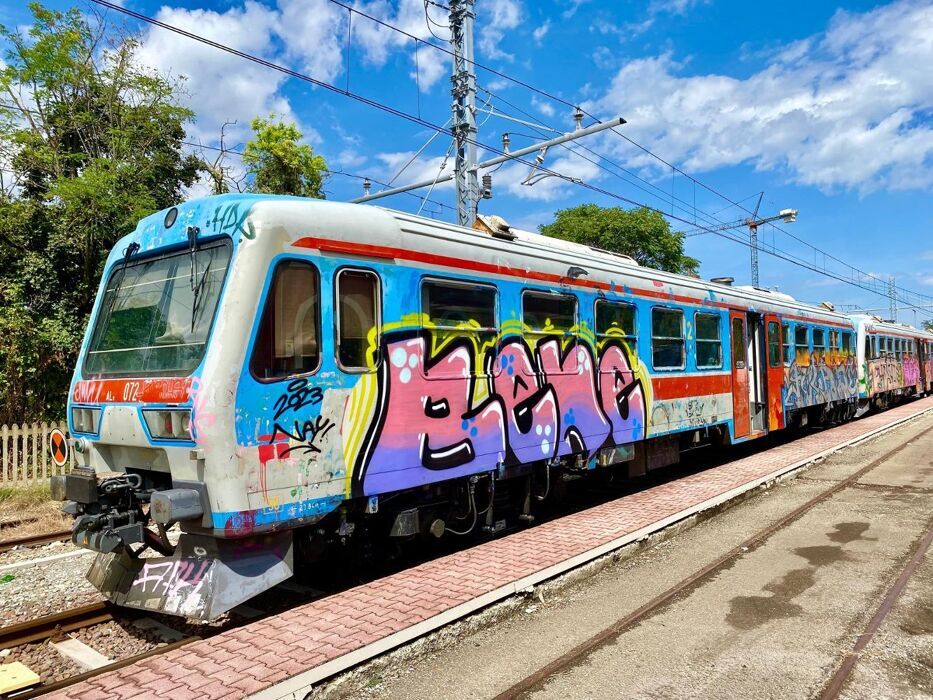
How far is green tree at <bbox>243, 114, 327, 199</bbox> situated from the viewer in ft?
59.0

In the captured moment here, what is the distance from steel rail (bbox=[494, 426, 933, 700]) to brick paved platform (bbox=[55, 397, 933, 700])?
76cm

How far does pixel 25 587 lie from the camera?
627cm

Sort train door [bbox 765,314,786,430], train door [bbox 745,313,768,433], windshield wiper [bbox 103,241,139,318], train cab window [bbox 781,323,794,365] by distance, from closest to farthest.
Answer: windshield wiper [bbox 103,241,139,318], train door [bbox 745,313,768,433], train door [bbox 765,314,786,430], train cab window [bbox 781,323,794,365]

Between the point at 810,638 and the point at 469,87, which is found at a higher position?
the point at 469,87

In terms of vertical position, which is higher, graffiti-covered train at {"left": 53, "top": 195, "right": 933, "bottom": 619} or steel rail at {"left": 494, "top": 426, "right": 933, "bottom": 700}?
graffiti-covered train at {"left": 53, "top": 195, "right": 933, "bottom": 619}

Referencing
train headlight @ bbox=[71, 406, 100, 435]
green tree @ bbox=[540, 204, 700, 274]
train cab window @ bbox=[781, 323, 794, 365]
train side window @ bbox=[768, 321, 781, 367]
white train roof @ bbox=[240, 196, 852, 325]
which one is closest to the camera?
white train roof @ bbox=[240, 196, 852, 325]

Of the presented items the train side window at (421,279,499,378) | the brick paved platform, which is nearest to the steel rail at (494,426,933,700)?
the brick paved platform

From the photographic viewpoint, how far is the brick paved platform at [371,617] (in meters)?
3.96

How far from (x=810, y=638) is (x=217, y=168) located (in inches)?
595

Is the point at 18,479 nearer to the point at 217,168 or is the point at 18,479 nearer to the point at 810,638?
the point at 217,168

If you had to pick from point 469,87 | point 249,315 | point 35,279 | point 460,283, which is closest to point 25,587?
point 249,315

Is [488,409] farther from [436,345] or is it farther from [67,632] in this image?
[67,632]

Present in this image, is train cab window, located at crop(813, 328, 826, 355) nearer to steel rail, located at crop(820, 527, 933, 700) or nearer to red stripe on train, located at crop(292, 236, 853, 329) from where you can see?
red stripe on train, located at crop(292, 236, 853, 329)

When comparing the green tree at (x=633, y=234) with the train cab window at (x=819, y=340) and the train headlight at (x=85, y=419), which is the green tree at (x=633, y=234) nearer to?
the train cab window at (x=819, y=340)
